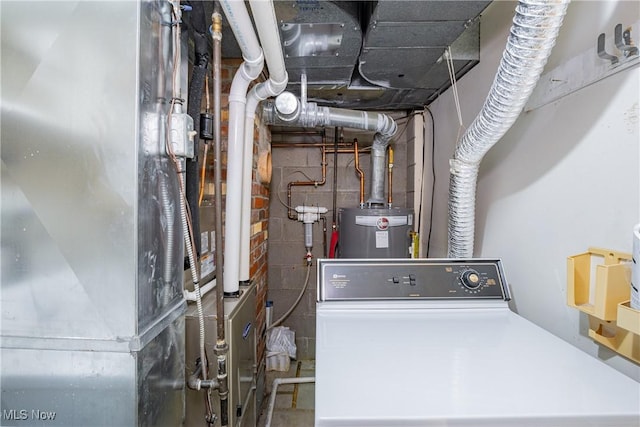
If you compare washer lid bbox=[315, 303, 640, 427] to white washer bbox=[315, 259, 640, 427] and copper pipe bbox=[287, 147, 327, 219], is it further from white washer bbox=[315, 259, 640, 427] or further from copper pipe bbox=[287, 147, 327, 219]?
copper pipe bbox=[287, 147, 327, 219]

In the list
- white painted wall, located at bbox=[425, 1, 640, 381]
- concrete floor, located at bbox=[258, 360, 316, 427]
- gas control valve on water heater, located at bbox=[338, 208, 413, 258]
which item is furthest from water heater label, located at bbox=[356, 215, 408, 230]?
concrete floor, located at bbox=[258, 360, 316, 427]

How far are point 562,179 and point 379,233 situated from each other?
940mm

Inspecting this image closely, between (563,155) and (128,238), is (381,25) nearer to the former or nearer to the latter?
(563,155)

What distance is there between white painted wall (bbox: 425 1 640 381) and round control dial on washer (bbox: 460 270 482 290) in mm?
204

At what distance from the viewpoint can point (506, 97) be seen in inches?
37.3

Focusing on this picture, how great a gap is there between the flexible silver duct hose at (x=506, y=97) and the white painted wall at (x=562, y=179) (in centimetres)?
15

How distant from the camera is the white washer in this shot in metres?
0.54

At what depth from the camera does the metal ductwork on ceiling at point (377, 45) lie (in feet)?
3.73

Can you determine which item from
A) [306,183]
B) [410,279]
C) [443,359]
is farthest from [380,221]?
[443,359]

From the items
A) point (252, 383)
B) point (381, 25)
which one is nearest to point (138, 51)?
point (381, 25)

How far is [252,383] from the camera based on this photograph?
151cm

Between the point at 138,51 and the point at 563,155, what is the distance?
1.32 m

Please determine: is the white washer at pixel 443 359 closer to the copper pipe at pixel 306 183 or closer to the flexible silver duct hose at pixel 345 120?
the flexible silver duct hose at pixel 345 120

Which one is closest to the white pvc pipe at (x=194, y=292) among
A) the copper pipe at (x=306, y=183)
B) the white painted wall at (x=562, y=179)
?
the copper pipe at (x=306, y=183)
